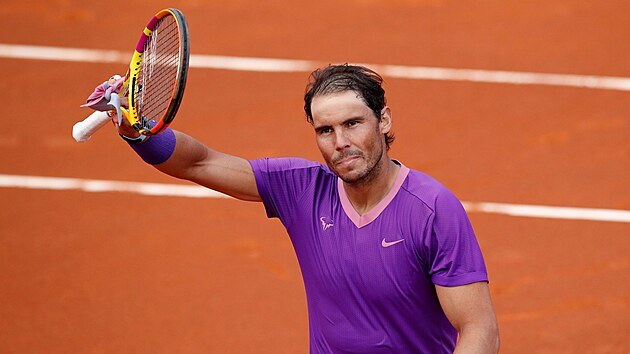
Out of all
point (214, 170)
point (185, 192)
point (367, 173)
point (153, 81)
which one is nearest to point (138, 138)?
point (214, 170)

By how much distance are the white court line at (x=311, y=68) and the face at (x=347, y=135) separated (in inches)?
234

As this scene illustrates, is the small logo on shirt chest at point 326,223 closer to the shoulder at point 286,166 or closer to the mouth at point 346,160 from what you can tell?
the shoulder at point 286,166

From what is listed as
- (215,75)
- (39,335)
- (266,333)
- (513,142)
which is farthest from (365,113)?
(215,75)

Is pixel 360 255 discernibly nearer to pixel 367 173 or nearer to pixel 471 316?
pixel 367 173

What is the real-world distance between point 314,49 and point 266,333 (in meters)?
3.74

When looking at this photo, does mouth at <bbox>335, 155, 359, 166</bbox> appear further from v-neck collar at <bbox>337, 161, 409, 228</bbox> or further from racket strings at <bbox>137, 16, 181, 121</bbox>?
racket strings at <bbox>137, 16, 181, 121</bbox>

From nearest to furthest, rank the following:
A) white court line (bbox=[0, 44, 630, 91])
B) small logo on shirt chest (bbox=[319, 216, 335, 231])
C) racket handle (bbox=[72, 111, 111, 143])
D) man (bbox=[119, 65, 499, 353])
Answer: man (bbox=[119, 65, 499, 353]), small logo on shirt chest (bbox=[319, 216, 335, 231]), racket handle (bbox=[72, 111, 111, 143]), white court line (bbox=[0, 44, 630, 91])

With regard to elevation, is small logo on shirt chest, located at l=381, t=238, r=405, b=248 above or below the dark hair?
below

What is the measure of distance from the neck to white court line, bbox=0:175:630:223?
438 cm

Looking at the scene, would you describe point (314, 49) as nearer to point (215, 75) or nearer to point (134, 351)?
point (215, 75)

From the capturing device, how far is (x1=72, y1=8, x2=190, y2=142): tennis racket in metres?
4.71

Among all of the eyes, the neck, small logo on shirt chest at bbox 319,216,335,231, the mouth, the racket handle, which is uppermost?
the racket handle

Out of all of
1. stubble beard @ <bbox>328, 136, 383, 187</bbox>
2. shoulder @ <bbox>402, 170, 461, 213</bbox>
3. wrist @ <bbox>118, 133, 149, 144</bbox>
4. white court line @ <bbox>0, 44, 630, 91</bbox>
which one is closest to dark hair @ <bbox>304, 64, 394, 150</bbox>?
stubble beard @ <bbox>328, 136, 383, 187</bbox>

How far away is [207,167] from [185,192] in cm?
434
